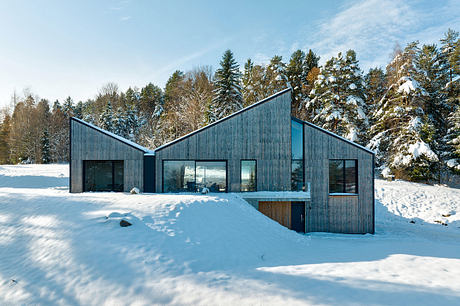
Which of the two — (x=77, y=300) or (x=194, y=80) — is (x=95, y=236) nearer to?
(x=77, y=300)

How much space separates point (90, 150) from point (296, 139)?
10371 millimetres

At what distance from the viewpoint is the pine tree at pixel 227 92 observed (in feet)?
74.9

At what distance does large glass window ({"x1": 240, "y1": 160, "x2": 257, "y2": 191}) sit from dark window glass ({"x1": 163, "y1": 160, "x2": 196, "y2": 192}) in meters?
2.39

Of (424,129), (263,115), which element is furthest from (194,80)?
(424,129)

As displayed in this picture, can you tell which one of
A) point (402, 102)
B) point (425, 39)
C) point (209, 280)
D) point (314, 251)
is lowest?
point (314, 251)

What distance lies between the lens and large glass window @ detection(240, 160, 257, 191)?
429 inches

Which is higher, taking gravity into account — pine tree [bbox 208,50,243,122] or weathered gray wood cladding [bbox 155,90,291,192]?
pine tree [bbox 208,50,243,122]

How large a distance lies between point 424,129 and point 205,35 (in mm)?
18732

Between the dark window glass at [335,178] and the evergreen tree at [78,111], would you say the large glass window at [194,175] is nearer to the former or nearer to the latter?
the dark window glass at [335,178]

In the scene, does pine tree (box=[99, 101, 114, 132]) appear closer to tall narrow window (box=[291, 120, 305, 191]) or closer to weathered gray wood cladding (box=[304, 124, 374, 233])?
tall narrow window (box=[291, 120, 305, 191])

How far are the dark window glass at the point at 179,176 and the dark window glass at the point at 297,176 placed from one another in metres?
4.85

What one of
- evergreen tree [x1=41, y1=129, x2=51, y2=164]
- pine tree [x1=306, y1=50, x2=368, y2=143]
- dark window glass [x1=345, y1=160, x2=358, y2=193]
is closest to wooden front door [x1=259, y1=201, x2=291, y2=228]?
dark window glass [x1=345, y1=160, x2=358, y2=193]

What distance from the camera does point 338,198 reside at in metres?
11.1

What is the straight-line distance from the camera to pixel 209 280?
4.39m
